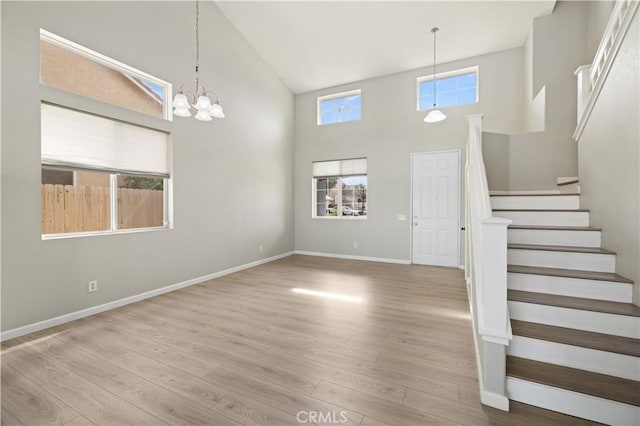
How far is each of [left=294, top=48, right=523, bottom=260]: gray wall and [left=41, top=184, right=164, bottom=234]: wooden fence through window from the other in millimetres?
3778

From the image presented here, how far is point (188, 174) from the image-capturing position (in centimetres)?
432

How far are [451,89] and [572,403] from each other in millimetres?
5562

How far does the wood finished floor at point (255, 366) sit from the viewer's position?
1.66 meters

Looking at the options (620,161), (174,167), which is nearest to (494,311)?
(620,161)

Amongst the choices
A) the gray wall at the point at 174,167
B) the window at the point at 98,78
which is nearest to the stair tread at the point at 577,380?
the gray wall at the point at 174,167

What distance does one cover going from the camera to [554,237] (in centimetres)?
257

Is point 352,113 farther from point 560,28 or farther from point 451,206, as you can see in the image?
point 560,28

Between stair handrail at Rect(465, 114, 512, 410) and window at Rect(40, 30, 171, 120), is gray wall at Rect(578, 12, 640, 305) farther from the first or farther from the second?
window at Rect(40, 30, 171, 120)

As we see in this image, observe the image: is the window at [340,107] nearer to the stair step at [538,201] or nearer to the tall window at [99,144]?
the tall window at [99,144]

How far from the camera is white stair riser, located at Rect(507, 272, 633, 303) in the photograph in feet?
6.41

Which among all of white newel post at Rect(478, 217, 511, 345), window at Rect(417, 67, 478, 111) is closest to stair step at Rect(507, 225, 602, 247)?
white newel post at Rect(478, 217, 511, 345)

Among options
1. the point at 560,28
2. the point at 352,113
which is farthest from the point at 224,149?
the point at 560,28

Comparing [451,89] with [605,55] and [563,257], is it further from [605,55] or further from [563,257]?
[563,257]

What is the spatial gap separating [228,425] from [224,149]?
437cm
